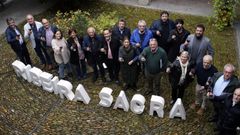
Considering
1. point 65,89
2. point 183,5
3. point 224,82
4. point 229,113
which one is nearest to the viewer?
point 229,113

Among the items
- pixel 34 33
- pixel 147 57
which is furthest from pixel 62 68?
pixel 147 57

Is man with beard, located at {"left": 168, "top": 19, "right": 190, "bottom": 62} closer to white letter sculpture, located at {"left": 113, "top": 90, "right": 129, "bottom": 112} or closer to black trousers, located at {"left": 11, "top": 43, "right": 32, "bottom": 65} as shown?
white letter sculpture, located at {"left": 113, "top": 90, "right": 129, "bottom": 112}

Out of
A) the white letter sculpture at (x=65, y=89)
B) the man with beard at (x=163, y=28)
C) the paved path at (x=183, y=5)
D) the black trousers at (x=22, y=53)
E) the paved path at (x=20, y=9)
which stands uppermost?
the paved path at (x=20, y=9)

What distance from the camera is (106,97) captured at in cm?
922

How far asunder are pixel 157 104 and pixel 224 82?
5.63 feet

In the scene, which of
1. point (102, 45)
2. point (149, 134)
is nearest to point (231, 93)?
point (149, 134)

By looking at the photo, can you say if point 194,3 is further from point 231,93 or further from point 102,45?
point 231,93

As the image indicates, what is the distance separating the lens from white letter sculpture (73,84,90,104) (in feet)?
30.8

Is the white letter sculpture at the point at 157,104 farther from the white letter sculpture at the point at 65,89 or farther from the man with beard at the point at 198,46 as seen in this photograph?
the white letter sculpture at the point at 65,89

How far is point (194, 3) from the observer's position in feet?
46.3

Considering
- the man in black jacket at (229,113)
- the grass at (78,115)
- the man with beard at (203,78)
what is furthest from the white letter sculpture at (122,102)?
the man in black jacket at (229,113)

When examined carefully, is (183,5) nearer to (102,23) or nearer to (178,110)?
A: (102,23)

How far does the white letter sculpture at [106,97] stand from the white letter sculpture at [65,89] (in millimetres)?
867

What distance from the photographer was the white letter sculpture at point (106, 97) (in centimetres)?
912
